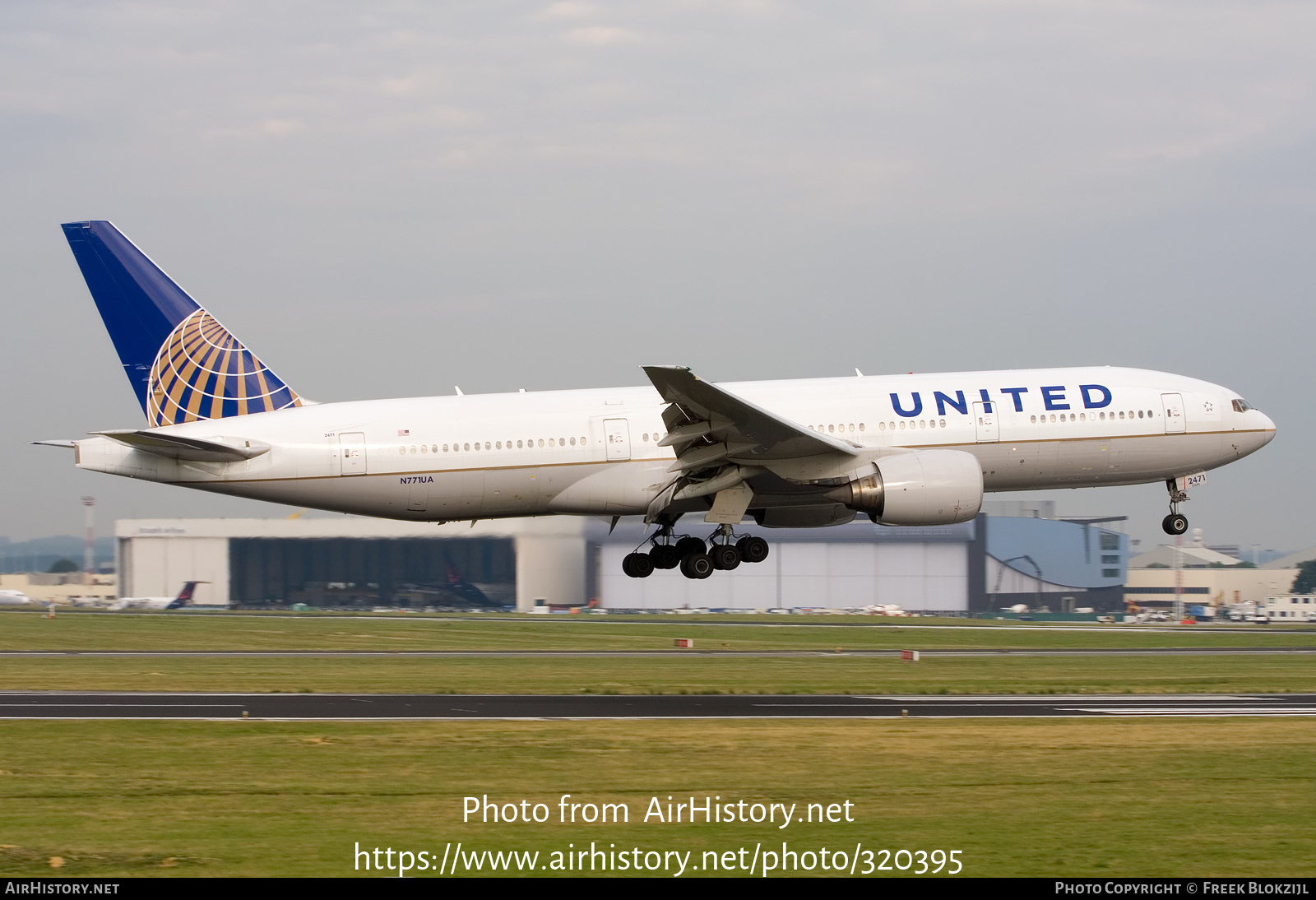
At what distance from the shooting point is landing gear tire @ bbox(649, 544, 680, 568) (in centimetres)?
3638

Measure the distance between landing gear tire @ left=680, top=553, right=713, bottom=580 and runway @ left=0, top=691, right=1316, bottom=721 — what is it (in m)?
3.55

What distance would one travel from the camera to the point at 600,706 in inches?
1177

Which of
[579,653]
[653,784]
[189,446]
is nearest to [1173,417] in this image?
[653,784]

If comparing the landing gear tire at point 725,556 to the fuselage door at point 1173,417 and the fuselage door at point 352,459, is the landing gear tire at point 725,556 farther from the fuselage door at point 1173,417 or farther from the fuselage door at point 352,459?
the fuselage door at point 1173,417

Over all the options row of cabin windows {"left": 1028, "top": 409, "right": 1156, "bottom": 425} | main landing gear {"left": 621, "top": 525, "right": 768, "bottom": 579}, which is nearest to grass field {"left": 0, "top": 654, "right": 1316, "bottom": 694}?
main landing gear {"left": 621, "top": 525, "right": 768, "bottom": 579}

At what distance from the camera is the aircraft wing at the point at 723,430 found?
3109 cm

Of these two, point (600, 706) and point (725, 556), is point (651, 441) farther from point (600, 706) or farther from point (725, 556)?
point (600, 706)

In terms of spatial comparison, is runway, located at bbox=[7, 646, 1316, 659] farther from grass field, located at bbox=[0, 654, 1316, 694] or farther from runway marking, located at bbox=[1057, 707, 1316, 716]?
runway marking, located at bbox=[1057, 707, 1316, 716]

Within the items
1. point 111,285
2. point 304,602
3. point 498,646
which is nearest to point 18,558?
point 304,602

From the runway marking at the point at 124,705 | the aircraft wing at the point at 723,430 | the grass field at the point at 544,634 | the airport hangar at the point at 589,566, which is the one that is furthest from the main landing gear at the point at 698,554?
the airport hangar at the point at 589,566

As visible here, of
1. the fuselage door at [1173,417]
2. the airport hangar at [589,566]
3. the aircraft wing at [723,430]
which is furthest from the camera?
the airport hangar at [589,566]

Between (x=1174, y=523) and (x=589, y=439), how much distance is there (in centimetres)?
1621

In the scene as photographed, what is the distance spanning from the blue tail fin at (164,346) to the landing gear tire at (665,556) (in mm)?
10245

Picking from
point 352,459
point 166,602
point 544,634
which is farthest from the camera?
point 166,602
